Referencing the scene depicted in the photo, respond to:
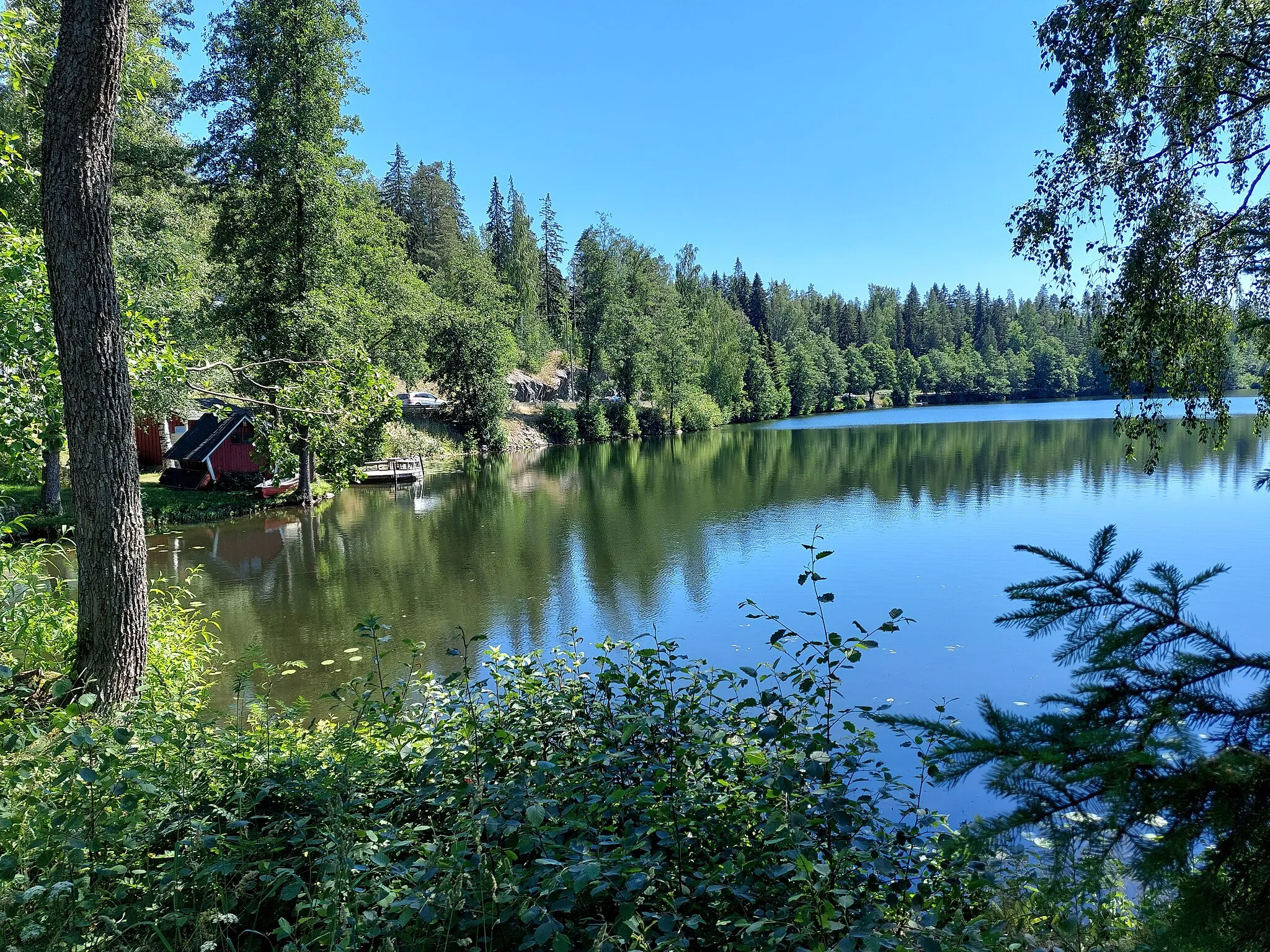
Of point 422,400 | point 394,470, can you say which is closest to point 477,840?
point 394,470

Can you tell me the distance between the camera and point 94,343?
5004 millimetres

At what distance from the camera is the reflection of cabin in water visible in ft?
84.6

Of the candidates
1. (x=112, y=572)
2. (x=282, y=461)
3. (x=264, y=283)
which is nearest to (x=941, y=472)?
(x=264, y=283)

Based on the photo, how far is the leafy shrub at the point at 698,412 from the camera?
6166 cm

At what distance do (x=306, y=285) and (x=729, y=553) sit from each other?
15.8 metres

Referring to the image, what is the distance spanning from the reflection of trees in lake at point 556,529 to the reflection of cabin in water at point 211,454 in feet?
13.3

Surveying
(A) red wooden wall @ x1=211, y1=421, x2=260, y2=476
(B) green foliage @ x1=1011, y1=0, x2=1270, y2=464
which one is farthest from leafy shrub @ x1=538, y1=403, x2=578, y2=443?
(B) green foliage @ x1=1011, y1=0, x2=1270, y2=464

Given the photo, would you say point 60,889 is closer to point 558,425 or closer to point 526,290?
point 558,425

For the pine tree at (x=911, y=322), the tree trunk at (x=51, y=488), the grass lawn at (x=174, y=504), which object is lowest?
the grass lawn at (x=174, y=504)

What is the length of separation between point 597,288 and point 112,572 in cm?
5540

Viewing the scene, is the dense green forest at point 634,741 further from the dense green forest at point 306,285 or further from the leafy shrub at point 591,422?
the leafy shrub at point 591,422

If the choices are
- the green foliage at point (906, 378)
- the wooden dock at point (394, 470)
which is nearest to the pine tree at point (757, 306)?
the green foliage at point (906, 378)

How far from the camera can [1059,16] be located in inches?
276

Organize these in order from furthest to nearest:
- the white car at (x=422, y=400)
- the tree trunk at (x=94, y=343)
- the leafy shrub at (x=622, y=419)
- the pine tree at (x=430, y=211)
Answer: the pine tree at (x=430, y=211), the leafy shrub at (x=622, y=419), the white car at (x=422, y=400), the tree trunk at (x=94, y=343)
